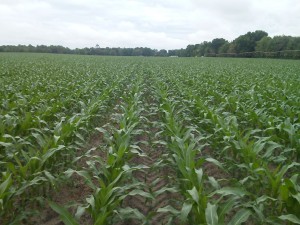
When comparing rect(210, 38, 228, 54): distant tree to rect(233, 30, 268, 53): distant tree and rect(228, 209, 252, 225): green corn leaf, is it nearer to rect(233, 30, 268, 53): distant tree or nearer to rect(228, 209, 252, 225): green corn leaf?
rect(233, 30, 268, 53): distant tree

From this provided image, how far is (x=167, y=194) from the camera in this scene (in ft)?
12.2

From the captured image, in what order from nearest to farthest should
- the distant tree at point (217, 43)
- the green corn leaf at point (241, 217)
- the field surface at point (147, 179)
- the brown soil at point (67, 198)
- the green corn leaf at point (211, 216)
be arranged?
1. the green corn leaf at point (211, 216)
2. the green corn leaf at point (241, 217)
3. the field surface at point (147, 179)
4. the brown soil at point (67, 198)
5. the distant tree at point (217, 43)

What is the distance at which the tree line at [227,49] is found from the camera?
52.6m

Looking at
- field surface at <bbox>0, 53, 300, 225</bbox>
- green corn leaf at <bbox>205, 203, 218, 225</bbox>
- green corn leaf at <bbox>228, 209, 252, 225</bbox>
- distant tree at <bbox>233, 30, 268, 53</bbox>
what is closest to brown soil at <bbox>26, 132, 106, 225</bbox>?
field surface at <bbox>0, 53, 300, 225</bbox>

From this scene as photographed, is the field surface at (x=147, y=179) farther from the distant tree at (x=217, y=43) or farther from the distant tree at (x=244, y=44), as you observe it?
the distant tree at (x=217, y=43)

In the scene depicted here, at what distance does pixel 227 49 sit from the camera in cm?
7162

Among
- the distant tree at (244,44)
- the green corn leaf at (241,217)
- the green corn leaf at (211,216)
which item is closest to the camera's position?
the green corn leaf at (211,216)

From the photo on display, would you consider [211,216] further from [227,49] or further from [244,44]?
[227,49]

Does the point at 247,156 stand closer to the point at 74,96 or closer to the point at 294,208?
the point at 294,208

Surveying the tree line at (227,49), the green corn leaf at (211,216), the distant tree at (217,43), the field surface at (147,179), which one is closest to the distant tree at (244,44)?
the tree line at (227,49)

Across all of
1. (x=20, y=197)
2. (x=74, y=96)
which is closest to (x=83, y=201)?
(x=20, y=197)

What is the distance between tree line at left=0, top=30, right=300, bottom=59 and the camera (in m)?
52.6

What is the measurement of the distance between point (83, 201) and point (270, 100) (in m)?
5.44

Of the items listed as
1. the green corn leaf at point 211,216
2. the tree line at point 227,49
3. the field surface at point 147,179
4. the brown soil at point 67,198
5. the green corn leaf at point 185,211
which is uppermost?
the green corn leaf at point 211,216
